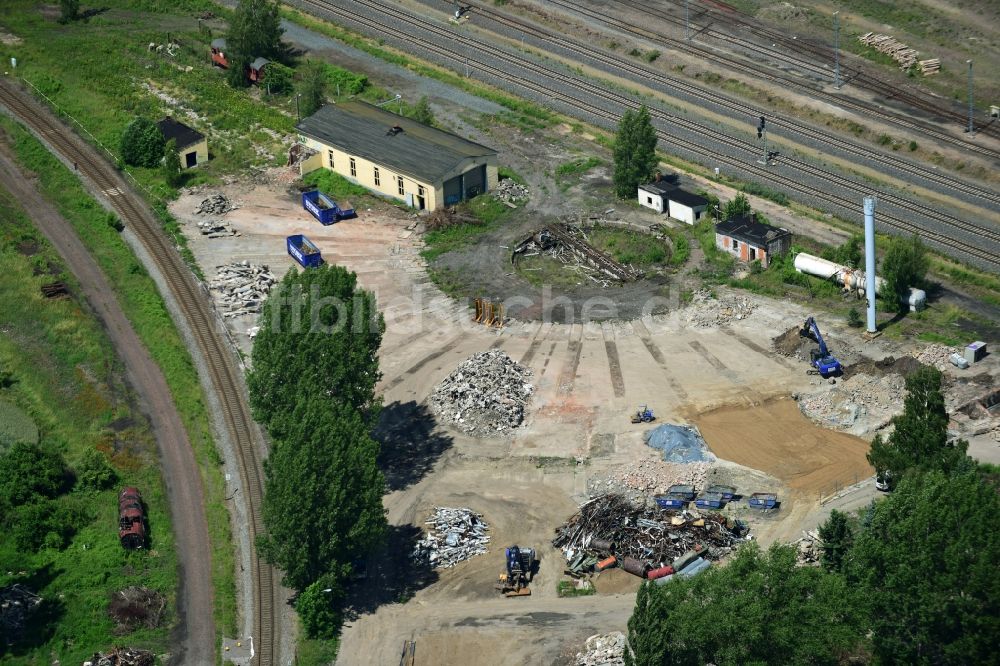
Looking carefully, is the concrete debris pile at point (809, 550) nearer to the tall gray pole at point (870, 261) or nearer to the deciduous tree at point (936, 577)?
the deciduous tree at point (936, 577)

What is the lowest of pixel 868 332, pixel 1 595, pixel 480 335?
pixel 1 595

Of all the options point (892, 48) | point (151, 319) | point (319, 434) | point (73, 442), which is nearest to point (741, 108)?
point (892, 48)

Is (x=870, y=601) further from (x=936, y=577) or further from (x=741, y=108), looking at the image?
(x=741, y=108)

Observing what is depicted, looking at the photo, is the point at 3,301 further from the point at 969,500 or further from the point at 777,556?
the point at 969,500

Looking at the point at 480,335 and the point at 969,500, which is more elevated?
the point at 969,500

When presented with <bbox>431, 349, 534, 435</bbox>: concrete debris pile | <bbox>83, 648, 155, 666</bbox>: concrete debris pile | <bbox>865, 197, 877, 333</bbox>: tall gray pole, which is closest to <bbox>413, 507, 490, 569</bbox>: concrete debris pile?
<bbox>431, 349, 534, 435</bbox>: concrete debris pile

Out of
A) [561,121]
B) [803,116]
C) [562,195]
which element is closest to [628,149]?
[562,195]

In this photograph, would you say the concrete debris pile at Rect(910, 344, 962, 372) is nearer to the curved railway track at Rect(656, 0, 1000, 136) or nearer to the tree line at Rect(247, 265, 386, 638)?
the tree line at Rect(247, 265, 386, 638)
